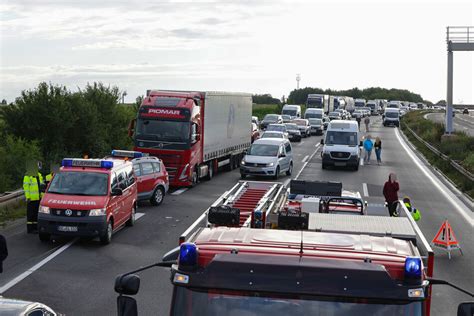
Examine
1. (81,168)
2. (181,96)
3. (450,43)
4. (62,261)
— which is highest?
(450,43)

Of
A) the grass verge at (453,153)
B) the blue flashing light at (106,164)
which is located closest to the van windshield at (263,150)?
the grass verge at (453,153)

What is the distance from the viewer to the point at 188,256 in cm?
550

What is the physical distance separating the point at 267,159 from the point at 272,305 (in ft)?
96.1

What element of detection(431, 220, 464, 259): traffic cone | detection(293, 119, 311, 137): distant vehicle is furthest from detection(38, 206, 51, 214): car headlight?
detection(293, 119, 311, 137): distant vehicle

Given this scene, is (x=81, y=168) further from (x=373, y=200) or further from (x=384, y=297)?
(x=384, y=297)

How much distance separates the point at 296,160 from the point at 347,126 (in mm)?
4912

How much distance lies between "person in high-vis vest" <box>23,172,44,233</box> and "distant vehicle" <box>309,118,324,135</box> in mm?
51936

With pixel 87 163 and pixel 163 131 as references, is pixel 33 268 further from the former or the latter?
pixel 163 131

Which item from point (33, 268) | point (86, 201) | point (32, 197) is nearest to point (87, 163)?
point (86, 201)

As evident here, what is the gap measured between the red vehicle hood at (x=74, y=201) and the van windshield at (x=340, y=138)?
23.4 meters

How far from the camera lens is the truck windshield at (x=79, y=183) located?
19047 millimetres

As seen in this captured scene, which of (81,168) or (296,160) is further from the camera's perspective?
(296,160)

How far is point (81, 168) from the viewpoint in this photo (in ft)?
64.3

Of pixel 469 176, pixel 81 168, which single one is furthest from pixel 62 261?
pixel 469 176
